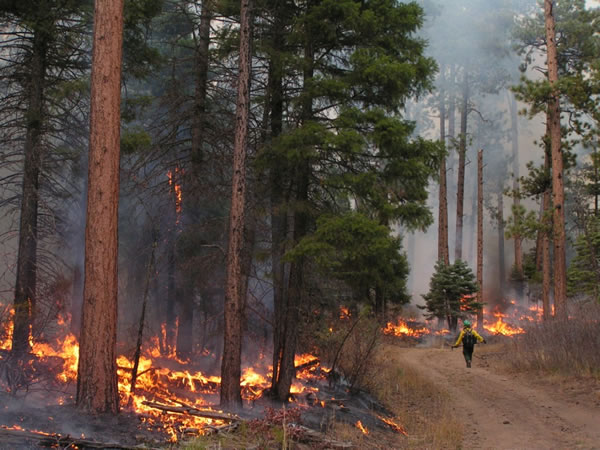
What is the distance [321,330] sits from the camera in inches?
601

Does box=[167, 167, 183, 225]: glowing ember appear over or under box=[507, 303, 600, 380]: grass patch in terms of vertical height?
over

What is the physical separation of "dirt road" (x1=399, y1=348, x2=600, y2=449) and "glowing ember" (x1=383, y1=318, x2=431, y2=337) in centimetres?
1056

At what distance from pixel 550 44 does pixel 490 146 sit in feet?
112

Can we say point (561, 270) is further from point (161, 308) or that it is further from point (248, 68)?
point (161, 308)

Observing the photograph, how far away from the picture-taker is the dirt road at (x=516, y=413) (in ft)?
33.8

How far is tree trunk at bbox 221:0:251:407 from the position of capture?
10.9 m

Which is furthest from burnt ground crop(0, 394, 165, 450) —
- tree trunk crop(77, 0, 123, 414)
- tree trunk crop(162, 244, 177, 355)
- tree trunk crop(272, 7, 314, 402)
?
tree trunk crop(162, 244, 177, 355)

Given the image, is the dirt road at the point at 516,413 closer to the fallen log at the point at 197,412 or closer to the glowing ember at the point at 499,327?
the fallen log at the point at 197,412

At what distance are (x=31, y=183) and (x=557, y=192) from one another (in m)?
16.0

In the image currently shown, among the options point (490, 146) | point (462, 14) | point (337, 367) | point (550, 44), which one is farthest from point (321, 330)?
point (490, 146)

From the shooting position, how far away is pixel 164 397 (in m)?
11.0

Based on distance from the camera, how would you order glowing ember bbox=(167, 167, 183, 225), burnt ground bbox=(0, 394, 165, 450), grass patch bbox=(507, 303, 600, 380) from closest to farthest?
burnt ground bbox=(0, 394, 165, 450) → grass patch bbox=(507, 303, 600, 380) → glowing ember bbox=(167, 167, 183, 225)

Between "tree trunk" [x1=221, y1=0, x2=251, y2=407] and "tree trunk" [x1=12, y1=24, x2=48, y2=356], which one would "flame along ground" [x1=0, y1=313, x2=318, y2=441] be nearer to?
"tree trunk" [x1=221, y1=0, x2=251, y2=407]

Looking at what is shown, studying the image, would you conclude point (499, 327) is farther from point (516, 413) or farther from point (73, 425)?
point (73, 425)
